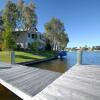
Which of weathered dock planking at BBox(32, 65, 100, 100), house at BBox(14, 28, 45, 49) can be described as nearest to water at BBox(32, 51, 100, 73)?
weathered dock planking at BBox(32, 65, 100, 100)

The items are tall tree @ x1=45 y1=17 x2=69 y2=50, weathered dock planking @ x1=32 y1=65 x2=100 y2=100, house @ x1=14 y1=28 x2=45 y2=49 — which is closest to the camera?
weathered dock planking @ x1=32 y1=65 x2=100 y2=100

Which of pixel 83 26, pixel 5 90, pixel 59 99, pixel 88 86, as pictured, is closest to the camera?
pixel 59 99

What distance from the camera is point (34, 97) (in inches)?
200

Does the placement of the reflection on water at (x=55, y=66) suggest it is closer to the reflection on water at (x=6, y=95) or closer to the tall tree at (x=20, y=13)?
the reflection on water at (x=6, y=95)

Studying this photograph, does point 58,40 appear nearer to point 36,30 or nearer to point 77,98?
point 36,30

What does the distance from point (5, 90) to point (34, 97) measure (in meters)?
4.32

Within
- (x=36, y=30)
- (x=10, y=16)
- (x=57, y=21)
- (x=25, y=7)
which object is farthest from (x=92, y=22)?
(x=10, y=16)

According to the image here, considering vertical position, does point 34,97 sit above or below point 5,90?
above

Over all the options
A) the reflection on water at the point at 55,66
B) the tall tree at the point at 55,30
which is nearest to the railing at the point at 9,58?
the reflection on water at the point at 55,66

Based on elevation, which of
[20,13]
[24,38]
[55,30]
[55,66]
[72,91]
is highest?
[20,13]

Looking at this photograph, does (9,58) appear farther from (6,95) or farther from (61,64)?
(6,95)

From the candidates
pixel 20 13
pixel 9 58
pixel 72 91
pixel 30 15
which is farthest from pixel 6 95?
pixel 30 15

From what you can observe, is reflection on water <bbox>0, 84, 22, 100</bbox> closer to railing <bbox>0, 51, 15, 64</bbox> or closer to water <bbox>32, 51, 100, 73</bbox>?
railing <bbox>0, 51, 15, 64</bbox>

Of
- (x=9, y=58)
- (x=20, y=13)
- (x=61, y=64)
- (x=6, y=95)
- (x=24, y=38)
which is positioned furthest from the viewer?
(x=24, y=38)
